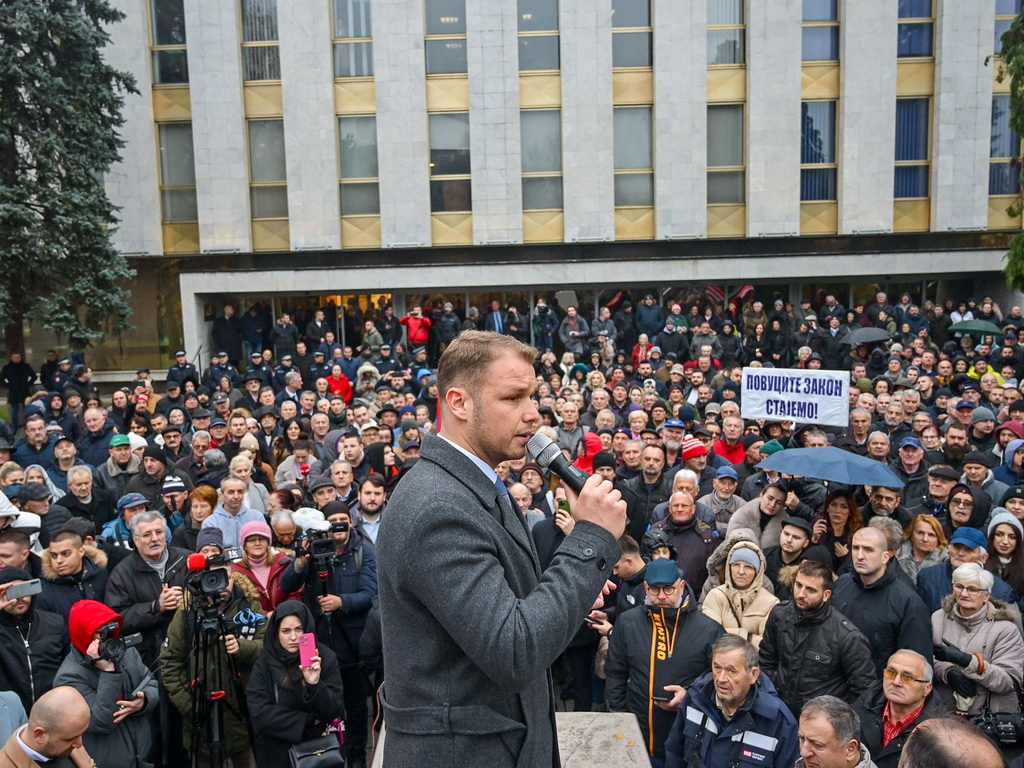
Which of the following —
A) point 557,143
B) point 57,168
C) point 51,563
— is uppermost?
point 557,143

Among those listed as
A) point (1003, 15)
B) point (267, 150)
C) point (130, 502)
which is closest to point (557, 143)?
point (267, 150)

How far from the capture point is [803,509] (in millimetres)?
7703

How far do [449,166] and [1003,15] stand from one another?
1414cm

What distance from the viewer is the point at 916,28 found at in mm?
22312

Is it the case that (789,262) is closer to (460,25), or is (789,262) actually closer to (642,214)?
(642,214)

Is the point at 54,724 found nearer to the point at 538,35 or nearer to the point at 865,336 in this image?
the point at 865,336

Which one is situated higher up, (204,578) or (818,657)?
(204,578)

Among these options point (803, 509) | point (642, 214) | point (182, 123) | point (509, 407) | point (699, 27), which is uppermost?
point (699, 27)

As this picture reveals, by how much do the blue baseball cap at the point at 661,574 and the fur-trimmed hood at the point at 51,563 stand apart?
4154 millimetres

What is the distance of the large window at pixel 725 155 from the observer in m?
22.6

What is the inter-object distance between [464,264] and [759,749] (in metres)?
18.9

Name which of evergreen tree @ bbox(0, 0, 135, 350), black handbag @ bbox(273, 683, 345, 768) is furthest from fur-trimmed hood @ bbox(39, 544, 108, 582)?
evergreen tree @ bbox(0, 0, 135, 350)

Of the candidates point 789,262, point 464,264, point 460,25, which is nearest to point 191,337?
point 464,264

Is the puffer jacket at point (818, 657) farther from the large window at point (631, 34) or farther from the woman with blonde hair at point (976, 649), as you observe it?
the large window at point (631, 34)
